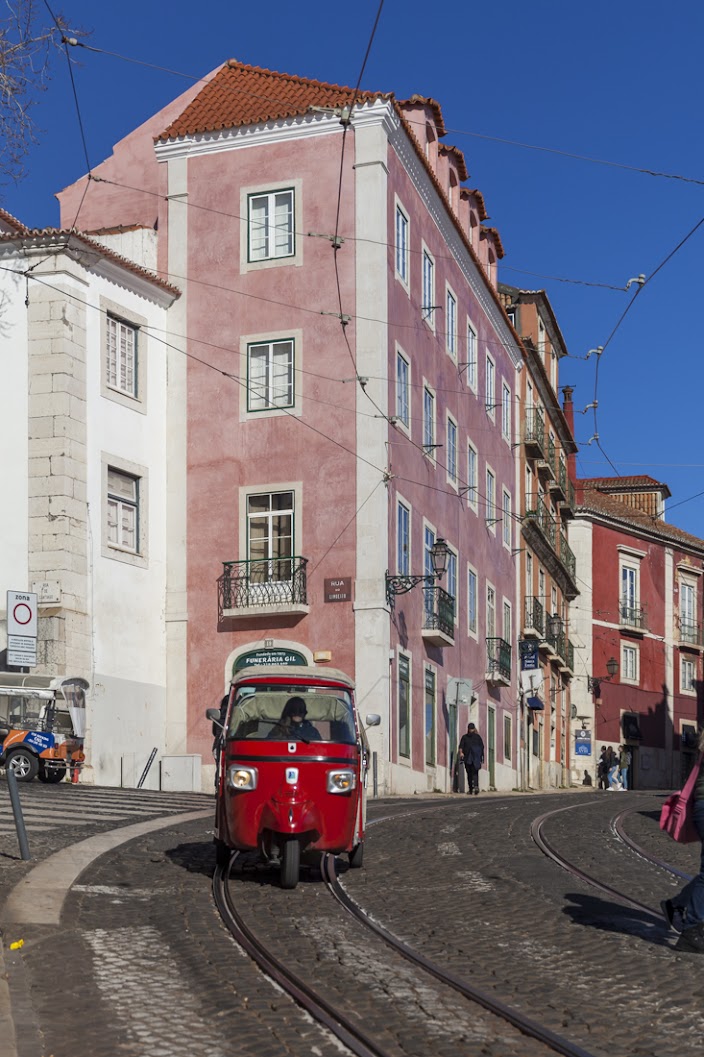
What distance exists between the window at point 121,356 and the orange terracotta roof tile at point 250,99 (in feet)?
16.4

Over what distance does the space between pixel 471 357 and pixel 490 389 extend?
9.37ft

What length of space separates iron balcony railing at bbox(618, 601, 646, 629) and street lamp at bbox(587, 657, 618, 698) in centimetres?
199

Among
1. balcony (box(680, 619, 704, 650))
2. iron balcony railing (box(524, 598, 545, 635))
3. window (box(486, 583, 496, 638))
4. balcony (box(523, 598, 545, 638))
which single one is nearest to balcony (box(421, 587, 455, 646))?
window (box(486, 583, 496, 638))

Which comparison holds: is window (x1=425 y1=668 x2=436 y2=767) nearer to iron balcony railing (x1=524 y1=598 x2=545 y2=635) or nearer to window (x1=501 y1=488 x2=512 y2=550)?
window (x1=501 y1=488 x2=512 y2=550)

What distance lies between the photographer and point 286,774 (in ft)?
44.5

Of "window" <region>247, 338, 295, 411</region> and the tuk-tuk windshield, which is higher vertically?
"window" <region>247, 338, 295, 411</region>

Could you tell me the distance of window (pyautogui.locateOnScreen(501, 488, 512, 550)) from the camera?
47.2 m

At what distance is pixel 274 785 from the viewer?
1354 cm

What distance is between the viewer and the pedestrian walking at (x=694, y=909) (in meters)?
10.2

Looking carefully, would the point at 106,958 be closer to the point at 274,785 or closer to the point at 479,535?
the point at 274,785

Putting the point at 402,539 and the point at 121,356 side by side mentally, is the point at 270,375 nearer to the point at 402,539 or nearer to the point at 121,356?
the point at 121,356

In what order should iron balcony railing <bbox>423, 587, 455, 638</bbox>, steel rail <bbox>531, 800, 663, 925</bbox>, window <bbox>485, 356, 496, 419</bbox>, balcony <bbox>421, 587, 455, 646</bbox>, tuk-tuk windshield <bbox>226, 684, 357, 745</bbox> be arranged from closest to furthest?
steel rail <bbox>531, 800, 663, 925</bbox> → tuk-tuk windshield <bbox>226, 684, 357, 745</bbox> → balcony <bbox>421, 587, 455, 646</bbox> → iron balcony railing <bbox>423, 587, 455, 638</bbox> → window <bbox>485, 356, 496, 419</bbox>

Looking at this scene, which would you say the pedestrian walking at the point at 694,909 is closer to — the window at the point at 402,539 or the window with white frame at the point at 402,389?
the window at the point at 402,539

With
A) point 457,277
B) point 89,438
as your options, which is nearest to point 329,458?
point 89,438
